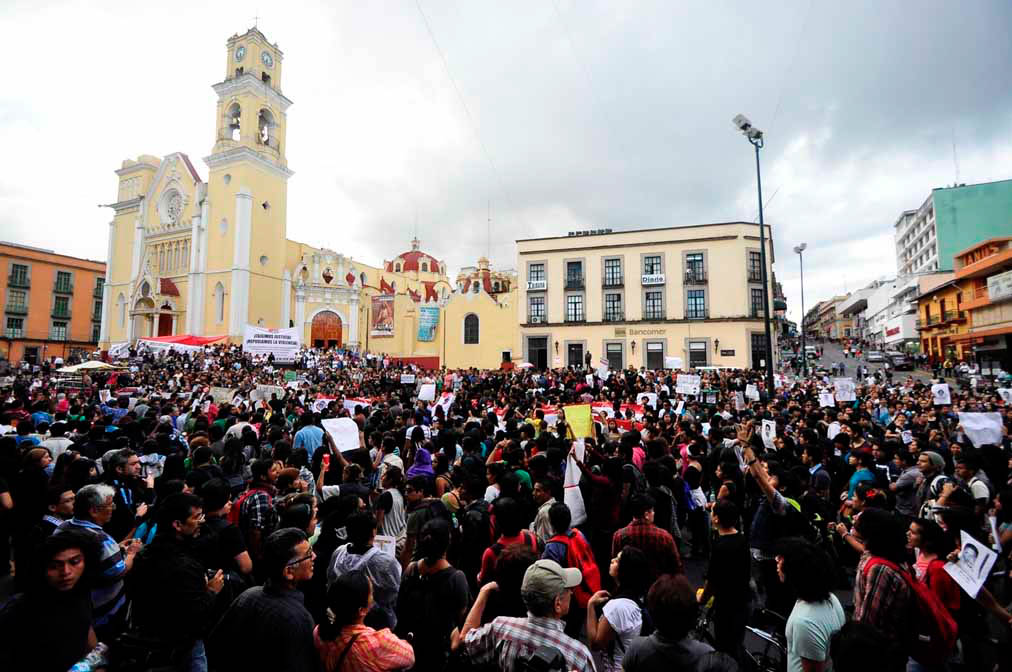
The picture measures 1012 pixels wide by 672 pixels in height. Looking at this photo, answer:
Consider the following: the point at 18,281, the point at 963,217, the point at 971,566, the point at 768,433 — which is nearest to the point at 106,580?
the point at 971,566

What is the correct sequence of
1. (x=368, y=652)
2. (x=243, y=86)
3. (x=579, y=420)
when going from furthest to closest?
(x=243, y=86)
(x=579, y=420)
(x=368, y=652)

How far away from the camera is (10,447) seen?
5547 millimetres

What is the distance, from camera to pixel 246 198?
44.0 m

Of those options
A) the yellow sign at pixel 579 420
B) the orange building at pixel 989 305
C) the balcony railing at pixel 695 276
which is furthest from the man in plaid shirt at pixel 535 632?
the orange building at pixel 989 305

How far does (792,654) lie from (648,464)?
254cm

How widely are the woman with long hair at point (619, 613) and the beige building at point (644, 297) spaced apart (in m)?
32.8

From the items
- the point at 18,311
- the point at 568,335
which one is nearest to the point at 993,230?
the point at 568,335

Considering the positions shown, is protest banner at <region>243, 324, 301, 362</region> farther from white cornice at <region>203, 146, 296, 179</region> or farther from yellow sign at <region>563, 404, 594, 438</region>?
white cornice at <region>203, 146, 296, 179</region>

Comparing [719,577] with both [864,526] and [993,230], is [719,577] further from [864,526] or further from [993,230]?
[993,230]

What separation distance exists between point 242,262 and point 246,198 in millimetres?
5544

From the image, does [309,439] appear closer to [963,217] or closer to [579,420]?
[579,420]

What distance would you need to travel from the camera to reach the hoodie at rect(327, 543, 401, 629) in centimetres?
335

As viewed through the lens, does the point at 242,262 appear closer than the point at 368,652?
No

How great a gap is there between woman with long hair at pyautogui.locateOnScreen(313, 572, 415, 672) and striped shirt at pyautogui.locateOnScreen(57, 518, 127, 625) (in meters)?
1.56
